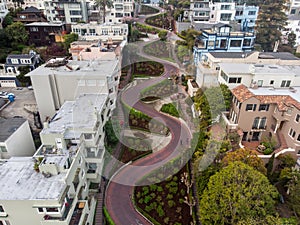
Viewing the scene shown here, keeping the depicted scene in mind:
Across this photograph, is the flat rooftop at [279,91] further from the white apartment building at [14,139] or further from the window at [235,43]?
the white apartment building at [14,139]

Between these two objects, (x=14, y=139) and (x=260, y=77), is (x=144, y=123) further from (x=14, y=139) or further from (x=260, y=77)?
(x=14, y=139)

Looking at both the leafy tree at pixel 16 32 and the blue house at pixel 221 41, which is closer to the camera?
the blue house at pixel 221 41

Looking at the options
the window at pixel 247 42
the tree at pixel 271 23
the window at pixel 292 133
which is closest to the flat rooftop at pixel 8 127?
the window at pixel 292 133

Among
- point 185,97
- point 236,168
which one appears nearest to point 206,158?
point 236,168

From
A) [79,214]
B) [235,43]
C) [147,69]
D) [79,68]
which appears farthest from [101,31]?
[79,214]

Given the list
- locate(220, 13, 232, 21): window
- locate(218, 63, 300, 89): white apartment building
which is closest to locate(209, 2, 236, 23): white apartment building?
locate(220, 13, 232, 21): window

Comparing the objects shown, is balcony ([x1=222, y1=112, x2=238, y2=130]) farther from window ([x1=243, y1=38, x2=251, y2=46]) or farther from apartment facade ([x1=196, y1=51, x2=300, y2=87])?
window ([x1=243, y1=38, x2=251, y2=46])

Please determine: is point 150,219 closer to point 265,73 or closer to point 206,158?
point 206,158
